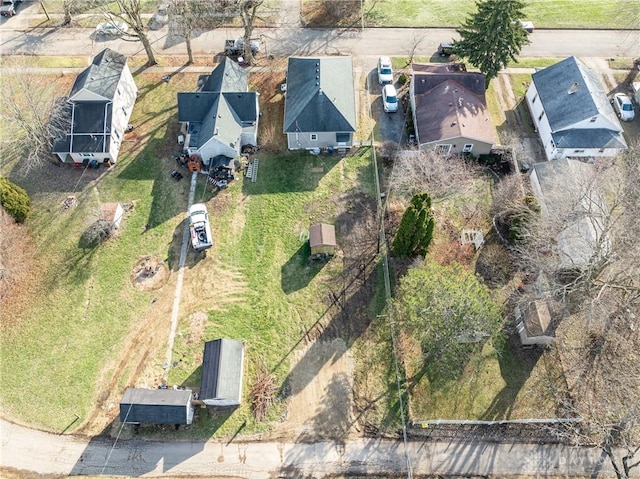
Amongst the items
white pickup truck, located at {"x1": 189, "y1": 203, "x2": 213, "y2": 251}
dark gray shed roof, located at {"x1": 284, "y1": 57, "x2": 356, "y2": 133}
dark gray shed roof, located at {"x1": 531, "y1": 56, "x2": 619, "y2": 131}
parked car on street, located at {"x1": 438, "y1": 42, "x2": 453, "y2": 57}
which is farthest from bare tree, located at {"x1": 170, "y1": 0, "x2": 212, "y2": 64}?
dark gray shed roof, located at {"x1": 531, "y1": 56, "x2": 619, "y2": 131}

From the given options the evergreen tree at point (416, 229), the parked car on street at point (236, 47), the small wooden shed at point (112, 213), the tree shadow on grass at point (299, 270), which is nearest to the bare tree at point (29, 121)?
the small wooden shed at point (112, 213)

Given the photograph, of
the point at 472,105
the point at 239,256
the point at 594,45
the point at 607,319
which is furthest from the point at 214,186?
the point at 594,45

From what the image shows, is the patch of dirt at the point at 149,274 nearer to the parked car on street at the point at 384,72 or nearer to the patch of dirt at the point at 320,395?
the patch of dirt at the point at 320,395

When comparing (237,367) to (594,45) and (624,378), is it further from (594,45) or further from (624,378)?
(594,45)

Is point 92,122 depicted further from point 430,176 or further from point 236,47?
point 430,176

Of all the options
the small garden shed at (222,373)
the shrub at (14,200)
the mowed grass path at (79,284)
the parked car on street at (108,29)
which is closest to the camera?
the small garden shed at (222,373)

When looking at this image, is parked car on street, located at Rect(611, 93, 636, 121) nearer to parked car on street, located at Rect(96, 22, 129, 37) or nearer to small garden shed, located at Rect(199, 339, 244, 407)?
small garden shed, located at Rect(199, 339, 244, 407)

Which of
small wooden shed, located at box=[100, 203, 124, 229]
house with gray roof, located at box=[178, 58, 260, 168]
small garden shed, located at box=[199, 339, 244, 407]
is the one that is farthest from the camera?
house with gray roof, located at box=[178, 58, 260, 168]
